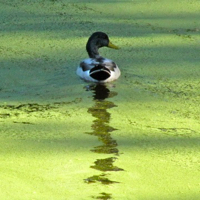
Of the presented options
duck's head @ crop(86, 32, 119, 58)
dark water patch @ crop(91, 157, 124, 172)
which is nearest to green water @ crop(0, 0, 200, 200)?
dark water patch @ crop(91, 157, 124, 172)

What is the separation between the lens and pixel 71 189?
2711 mm

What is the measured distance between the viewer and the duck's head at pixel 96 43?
4.61 m

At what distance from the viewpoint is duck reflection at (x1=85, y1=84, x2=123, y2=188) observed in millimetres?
2914

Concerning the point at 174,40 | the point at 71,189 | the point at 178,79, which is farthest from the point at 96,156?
the point at 174,40

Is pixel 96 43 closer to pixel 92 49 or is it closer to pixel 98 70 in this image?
pixel 92 49

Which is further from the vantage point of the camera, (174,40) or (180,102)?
(174,40)

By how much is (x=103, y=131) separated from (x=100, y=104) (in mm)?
471

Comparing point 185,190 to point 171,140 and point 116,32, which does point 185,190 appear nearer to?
point 171,140

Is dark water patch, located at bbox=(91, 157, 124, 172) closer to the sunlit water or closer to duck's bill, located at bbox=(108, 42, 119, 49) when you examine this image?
the sunlit water

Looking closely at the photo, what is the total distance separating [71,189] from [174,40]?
8.07ft

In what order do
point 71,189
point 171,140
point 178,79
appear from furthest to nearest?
point 178,79 < point 171,140 < point 71,189

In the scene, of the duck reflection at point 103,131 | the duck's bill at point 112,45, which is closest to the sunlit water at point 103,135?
the duck reflection at point 103,131

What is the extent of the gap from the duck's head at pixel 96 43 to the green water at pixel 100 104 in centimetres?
12

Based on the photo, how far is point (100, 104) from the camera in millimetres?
3865
